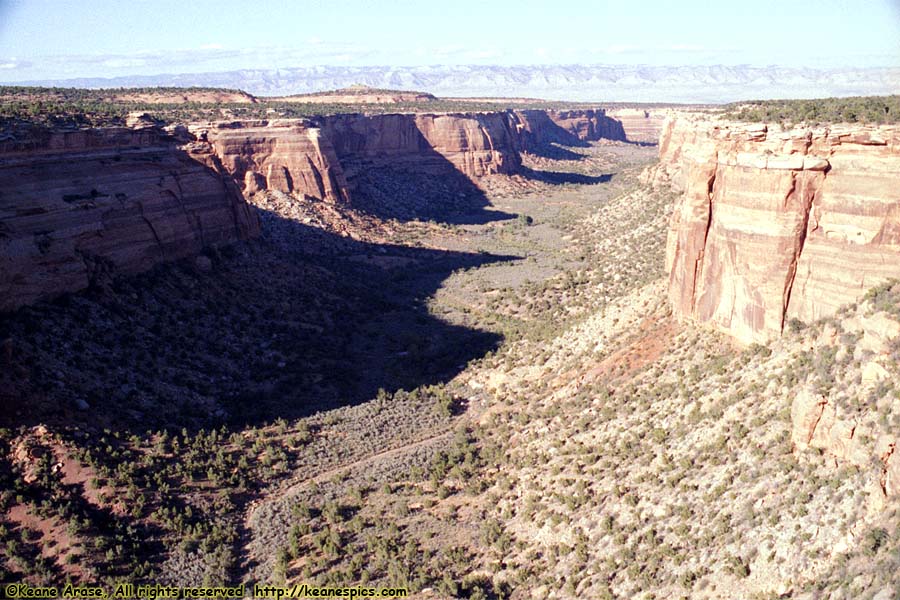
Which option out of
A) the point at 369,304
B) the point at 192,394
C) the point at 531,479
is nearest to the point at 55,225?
the point at 192,394

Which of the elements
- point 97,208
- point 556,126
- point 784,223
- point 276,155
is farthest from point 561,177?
point 784,223

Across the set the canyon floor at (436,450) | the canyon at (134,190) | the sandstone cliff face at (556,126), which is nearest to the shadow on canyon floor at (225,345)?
the canyon floor at (436,450)

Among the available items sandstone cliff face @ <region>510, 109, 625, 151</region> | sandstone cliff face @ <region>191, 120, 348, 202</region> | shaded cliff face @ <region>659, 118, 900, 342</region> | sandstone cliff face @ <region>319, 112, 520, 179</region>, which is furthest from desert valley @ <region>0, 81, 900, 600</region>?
sandstone cliff face @ <region>510, 109, 625, 151</region>

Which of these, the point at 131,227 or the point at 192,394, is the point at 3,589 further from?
the point at 131,227

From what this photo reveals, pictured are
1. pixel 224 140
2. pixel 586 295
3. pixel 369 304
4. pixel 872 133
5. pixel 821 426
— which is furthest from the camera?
pixel 224 140

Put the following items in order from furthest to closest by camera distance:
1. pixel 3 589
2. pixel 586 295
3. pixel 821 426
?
pixel 586 295 < pixel 3 589 < pixel 821 426

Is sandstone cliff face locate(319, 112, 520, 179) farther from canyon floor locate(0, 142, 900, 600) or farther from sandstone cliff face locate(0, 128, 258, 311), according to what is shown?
canyon floor locate(0, 142, 900, 600)

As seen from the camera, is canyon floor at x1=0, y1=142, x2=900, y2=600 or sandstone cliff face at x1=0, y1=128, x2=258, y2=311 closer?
canyon floor at x1=0, y1=142, x2=900, y2=600
